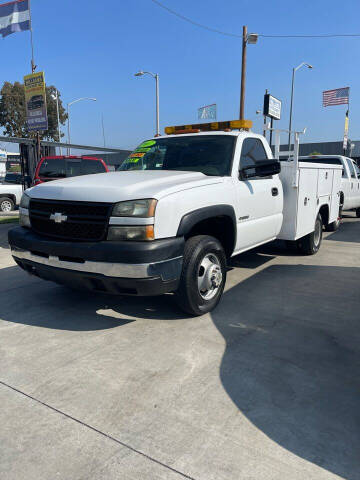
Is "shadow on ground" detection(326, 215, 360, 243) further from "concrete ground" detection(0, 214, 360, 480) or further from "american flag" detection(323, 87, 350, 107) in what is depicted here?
"american flag" detection(323, 87, 350, 107)

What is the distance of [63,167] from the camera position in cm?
1034

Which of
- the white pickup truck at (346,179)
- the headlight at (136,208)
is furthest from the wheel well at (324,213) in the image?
the headlight at (136,208)

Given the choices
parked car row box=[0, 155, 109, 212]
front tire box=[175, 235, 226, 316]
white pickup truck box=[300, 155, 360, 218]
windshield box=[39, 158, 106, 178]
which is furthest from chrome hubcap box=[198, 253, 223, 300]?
white pickup truck box=[300, 155, 360, 218]

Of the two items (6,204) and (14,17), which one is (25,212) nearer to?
(6,204)

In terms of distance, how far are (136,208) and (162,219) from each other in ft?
0.79

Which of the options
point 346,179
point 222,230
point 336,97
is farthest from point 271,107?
point 336,97

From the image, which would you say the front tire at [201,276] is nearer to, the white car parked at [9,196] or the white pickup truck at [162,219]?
the white pickup truck at [162,219]

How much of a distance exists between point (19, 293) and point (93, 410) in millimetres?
2778

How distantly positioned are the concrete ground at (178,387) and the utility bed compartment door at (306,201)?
1.45 meters

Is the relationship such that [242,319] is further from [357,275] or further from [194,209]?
[357,275]


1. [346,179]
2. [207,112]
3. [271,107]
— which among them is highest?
[207,112]

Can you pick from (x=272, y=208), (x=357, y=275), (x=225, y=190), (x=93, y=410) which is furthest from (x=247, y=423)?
(x=357, y=275)

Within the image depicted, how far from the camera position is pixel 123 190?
3422 mm

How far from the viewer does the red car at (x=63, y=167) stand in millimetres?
10117
